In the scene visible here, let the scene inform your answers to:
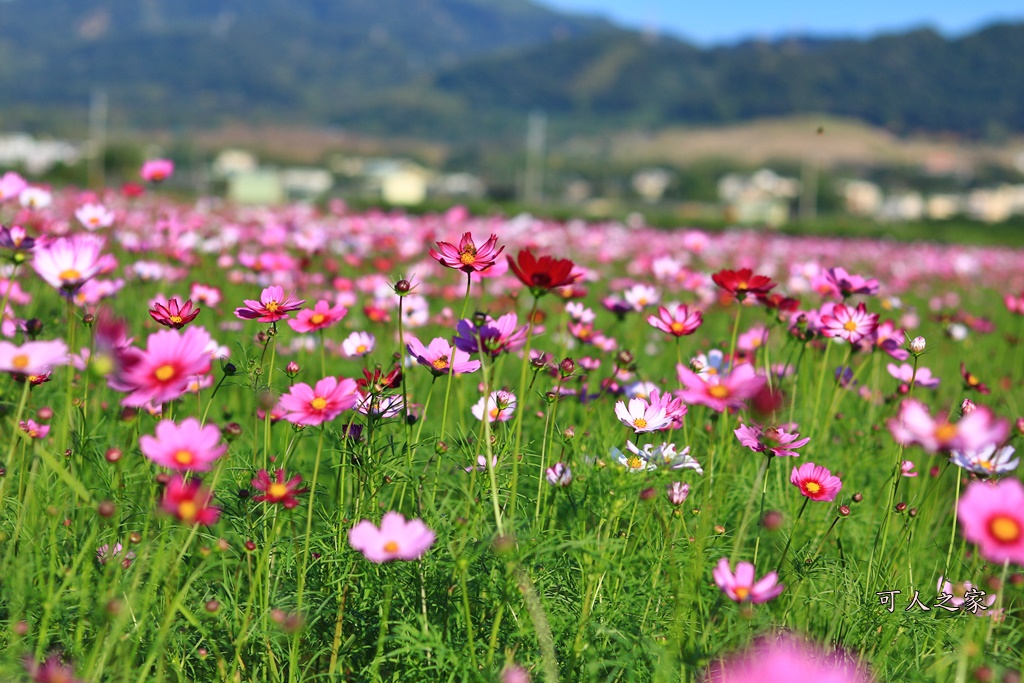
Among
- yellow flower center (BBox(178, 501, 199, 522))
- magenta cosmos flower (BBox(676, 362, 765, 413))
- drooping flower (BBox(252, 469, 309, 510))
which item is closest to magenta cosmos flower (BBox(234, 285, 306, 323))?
drooping flower (BBox(252, 469, 309, 510))

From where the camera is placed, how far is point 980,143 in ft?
552

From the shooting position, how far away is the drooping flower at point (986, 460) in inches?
52.0

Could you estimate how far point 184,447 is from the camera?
0.98 metres

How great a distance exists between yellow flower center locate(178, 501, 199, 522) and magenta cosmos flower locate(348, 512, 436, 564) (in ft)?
0.67

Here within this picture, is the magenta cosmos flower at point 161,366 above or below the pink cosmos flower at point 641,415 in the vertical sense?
A: above

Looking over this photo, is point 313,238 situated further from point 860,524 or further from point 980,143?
point 980,143

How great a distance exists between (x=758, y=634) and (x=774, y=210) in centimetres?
4144

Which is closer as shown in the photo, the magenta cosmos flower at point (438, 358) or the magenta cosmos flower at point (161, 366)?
the magenta cosmos flower at point (161, 366)

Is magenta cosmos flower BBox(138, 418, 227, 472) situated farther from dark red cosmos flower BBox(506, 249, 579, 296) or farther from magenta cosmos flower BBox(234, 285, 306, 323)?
dark red cosmos flower BBox(506, 249, 579, 296)

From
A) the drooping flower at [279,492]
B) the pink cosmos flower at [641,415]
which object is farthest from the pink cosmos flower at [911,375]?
the drooping flower at [279,492]

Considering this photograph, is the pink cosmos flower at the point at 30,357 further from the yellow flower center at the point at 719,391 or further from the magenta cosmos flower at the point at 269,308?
the yellow flower center at the point at 719,391

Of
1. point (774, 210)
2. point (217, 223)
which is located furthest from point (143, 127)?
point (217, 223)

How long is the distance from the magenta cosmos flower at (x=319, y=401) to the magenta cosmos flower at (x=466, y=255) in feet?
0.80

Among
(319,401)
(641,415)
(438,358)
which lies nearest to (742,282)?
(641,415)
